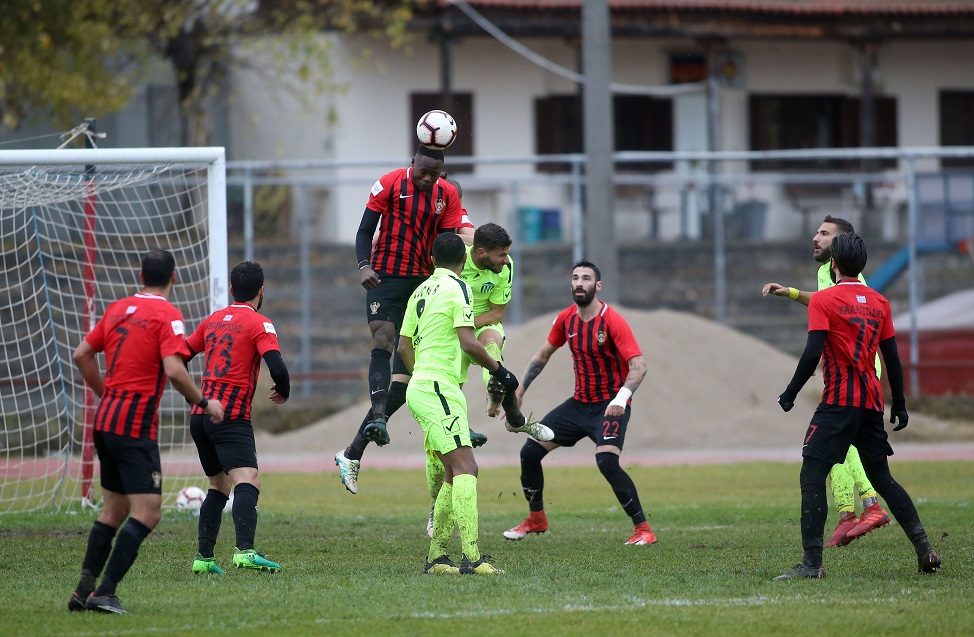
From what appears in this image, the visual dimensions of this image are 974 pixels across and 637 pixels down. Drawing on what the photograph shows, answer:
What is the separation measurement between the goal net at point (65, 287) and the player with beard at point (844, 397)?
19.0ft

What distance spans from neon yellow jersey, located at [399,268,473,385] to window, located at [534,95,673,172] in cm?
1914

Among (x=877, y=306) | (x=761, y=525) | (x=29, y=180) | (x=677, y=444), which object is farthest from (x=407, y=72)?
(x=877, y=306)

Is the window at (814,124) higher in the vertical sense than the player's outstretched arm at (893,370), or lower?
higher

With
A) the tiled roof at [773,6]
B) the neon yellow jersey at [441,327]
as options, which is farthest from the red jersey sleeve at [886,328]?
the tiled roof at [773,6]

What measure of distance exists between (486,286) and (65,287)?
7.40m

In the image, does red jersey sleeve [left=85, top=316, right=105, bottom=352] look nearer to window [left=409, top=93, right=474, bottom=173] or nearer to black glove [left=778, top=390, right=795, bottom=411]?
black glove [left=778, top=390, right=795, bottom=411]

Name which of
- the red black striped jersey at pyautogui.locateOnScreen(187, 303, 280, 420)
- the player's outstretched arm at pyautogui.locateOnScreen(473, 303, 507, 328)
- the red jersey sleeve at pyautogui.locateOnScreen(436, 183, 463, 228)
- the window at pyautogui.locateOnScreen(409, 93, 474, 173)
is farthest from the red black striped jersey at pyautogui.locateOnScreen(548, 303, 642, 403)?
the window at pyautogui.locateOnScreen(409, 93, 474, 173)

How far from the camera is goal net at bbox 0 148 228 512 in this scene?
11.6m

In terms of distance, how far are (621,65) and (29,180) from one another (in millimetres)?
18341

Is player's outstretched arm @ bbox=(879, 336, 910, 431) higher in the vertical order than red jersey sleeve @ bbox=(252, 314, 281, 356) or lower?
lower

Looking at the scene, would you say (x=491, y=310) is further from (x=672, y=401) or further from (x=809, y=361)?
(x=672, y=401)

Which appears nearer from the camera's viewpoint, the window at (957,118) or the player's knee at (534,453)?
the player's knee at (534,453)

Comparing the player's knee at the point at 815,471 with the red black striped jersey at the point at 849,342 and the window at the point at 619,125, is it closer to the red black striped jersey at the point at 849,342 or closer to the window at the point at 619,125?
the red black striped jersey at the point at 849,342

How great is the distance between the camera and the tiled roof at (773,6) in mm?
25797
